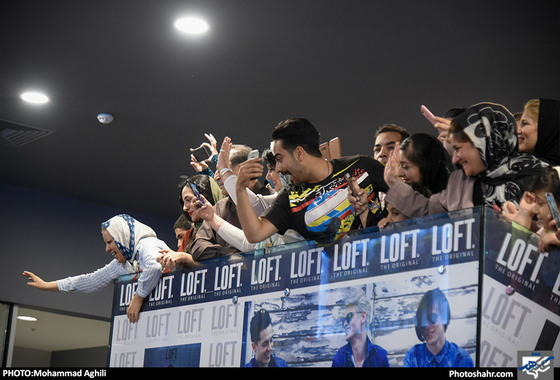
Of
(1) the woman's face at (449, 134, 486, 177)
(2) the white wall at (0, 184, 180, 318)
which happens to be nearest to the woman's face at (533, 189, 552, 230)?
(1) the woman's face at (449, 134, 486, 177)

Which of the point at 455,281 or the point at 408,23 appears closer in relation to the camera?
the point at 455,281

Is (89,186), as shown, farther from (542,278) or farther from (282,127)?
(542,278)

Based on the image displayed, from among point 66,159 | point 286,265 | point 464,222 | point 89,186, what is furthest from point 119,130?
point 464,222

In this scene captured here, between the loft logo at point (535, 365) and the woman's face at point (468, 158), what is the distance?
538 mm

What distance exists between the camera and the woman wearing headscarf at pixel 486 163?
2148 millimetres

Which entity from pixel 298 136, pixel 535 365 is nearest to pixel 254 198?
pixel 298 136

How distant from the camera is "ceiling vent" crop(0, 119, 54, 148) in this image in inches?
227

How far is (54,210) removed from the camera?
7.47m

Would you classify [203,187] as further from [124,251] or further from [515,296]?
[515,296]

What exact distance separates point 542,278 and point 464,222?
257mm

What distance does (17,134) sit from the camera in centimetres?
593

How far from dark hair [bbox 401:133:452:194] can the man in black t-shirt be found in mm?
187

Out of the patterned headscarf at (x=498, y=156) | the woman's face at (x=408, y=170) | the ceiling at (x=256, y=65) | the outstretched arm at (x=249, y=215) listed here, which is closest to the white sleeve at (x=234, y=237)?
the outstretched arm at (x=249, y=215)

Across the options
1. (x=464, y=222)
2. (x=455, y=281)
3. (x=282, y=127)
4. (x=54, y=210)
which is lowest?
(x=455, y=281)
